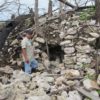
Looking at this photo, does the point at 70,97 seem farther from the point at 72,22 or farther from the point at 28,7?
the point at 28,7

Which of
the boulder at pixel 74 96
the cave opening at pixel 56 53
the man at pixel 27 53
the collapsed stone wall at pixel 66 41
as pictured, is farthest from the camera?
the cave opening at pixel 56 53

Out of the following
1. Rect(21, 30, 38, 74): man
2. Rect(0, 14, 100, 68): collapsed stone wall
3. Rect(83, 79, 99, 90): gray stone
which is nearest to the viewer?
Rect(83, 79, 99, 90): gray stone

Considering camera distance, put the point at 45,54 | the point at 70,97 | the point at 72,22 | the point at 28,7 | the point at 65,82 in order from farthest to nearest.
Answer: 1. the point at 28,7
2. the point at 72,22
3. the point at 45,54
4. the point at 65,82
5. the point at 70,97

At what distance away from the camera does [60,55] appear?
10.4m

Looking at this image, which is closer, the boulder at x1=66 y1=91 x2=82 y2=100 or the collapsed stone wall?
the boulder at x1=66 y1=91 x2=82 y2=100

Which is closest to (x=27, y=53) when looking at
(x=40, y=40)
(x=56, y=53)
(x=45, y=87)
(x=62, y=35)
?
(x=45, y=87)

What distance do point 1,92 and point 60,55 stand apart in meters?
3.26

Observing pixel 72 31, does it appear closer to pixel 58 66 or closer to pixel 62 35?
pixel 62 35

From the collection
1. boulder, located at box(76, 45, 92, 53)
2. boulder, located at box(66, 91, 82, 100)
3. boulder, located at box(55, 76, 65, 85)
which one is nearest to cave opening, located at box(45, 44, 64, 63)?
boulder, located at box(76, 45, 92, 53)

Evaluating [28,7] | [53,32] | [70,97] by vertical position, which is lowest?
[70,97]

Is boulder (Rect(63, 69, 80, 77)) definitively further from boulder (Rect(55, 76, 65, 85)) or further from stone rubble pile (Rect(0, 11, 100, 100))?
boulder (Rect(55, 76, 65, 85))

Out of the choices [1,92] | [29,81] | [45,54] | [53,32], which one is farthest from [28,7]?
[1,92]

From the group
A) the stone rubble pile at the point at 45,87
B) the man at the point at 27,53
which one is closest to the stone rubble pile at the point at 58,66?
the stone rubble pile at the point at 45,87

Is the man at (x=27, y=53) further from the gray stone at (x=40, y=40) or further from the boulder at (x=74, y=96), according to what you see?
the boulder at (x=74, y=96)
